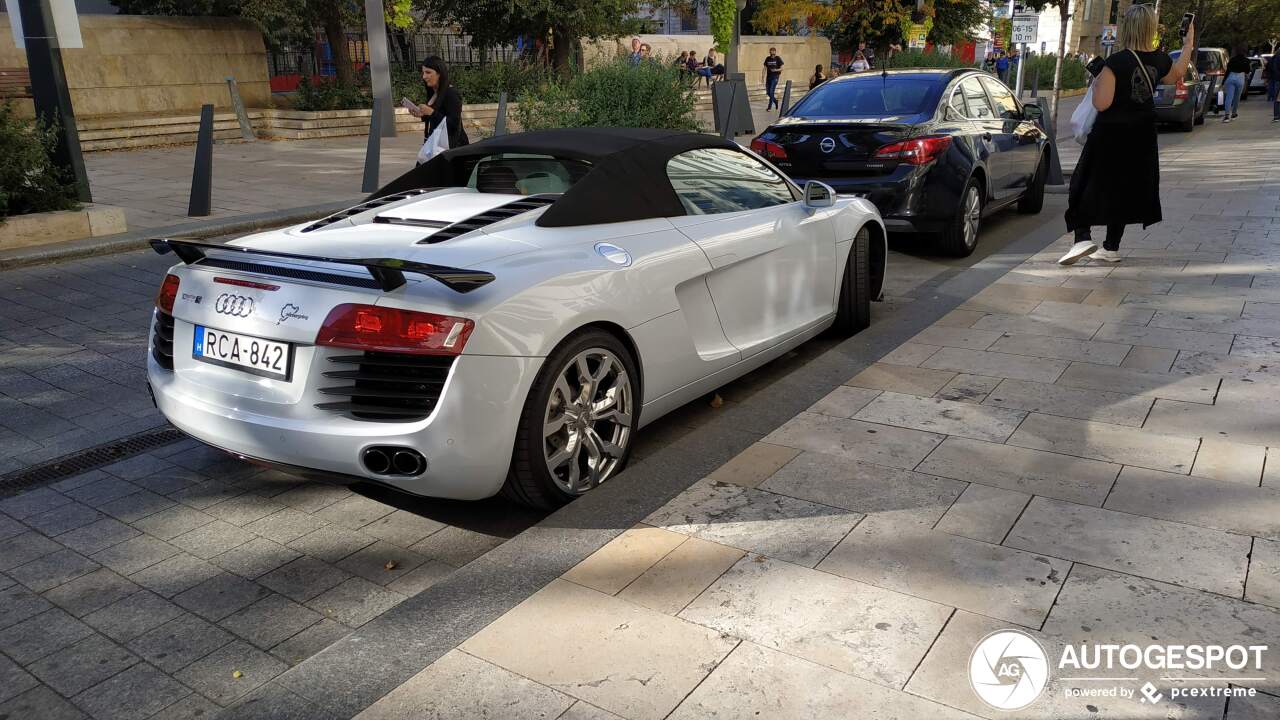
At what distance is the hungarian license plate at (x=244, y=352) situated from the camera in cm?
350

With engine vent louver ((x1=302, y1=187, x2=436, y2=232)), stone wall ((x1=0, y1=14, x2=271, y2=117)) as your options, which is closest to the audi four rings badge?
engine vent louver ((x1=302, y1=187, x2=436, y2=232))

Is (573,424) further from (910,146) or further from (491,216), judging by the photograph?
(910,146)

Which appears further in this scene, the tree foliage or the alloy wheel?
the tree foliage

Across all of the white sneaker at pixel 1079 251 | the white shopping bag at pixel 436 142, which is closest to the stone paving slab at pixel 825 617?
the white sneaker at pixel 1079 251

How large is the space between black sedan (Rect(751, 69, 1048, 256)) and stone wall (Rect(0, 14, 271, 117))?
16.6 m

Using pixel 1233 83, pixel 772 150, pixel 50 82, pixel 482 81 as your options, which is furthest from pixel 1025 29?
pixel 50 82

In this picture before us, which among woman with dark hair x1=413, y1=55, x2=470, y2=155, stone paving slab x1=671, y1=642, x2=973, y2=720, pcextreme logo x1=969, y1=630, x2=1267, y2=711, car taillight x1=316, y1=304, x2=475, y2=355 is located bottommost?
pcextreme logo x1=969, y1=630, x2=1267, y2=711

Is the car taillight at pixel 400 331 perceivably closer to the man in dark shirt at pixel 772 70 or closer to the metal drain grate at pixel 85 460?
the metal drain grate at pixel 85 460

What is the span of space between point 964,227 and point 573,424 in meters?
5.96

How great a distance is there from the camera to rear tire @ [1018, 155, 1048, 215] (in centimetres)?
1093

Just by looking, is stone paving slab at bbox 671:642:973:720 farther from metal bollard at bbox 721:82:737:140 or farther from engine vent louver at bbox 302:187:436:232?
metal bollard at bbox 721:82:737:140

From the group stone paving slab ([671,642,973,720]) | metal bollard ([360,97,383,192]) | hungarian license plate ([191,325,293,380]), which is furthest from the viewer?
metal bollard ([360,97,383,192])

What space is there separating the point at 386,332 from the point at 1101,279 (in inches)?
236

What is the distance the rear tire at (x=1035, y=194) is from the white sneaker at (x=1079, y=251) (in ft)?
9.95
